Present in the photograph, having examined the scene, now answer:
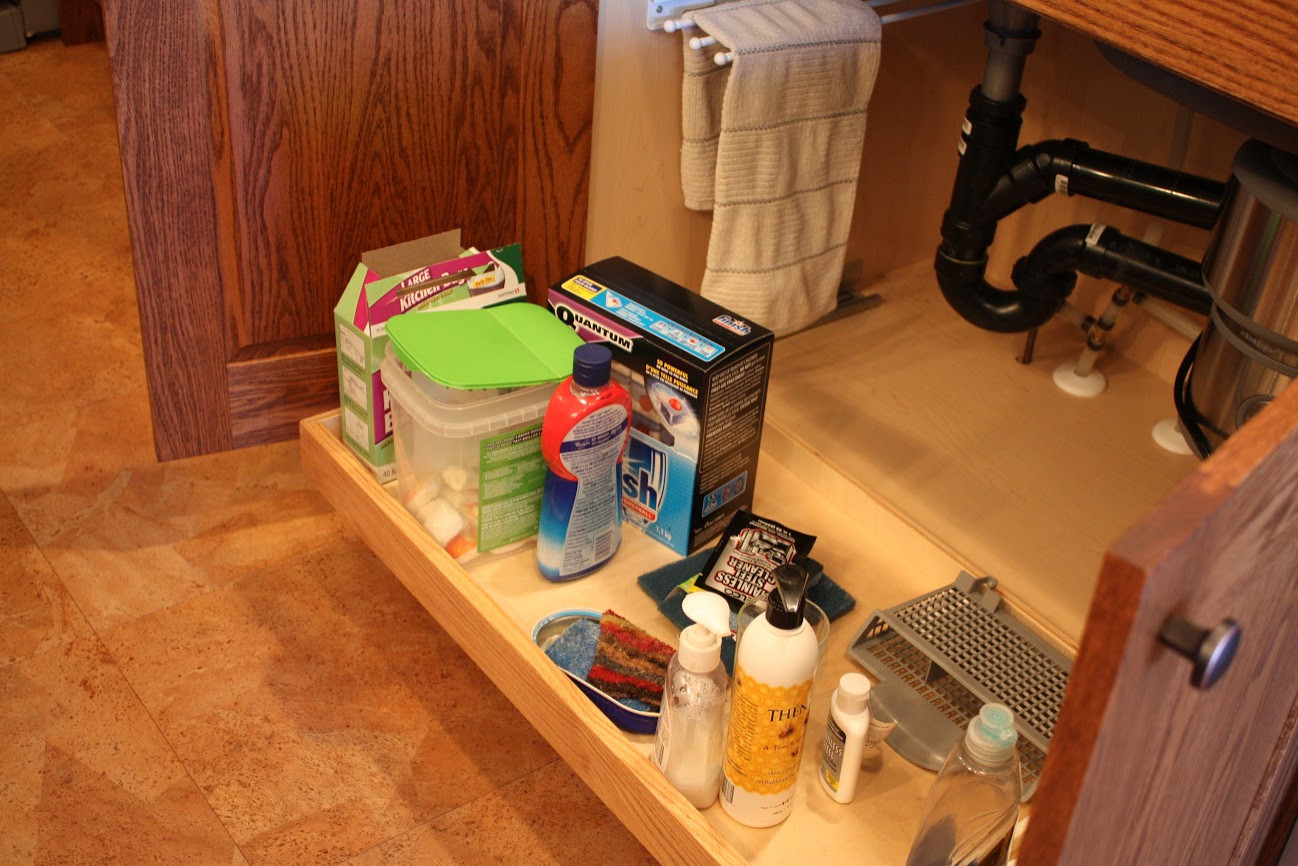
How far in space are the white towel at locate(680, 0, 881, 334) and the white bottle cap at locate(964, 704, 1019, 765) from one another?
0.70m

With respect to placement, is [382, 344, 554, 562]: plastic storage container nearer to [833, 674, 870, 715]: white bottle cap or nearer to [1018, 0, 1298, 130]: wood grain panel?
[833, 674, 870, 715]: white bottle cap

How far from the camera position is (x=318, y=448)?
1305 mm

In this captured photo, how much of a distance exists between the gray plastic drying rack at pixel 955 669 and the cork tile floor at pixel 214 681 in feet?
0.92

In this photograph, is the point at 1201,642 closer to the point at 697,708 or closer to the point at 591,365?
the point at 697,708

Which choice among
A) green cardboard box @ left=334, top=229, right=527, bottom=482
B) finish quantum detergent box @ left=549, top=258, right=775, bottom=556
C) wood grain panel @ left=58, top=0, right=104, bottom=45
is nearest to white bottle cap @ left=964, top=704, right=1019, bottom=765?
finish quantum detergent box @ left=549, top=258, right=775, bottom=556

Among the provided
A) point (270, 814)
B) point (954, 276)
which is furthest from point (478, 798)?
point (954, 276)

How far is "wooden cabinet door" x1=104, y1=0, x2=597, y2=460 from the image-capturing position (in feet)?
3.86

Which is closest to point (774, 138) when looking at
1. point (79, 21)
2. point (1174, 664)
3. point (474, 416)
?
point (474, 416)

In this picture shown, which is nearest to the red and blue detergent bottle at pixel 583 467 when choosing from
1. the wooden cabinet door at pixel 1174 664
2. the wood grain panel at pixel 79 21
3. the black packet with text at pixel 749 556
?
the black packet with text at pixel 749 556

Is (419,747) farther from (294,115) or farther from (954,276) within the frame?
(954,276)

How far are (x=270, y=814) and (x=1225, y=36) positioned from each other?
3.21 ft

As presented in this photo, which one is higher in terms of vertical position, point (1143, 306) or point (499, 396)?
point (499, 396)

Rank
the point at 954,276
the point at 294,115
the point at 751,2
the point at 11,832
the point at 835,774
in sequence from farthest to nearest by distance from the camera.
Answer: the point at 954,276
the point at 751,2
the point at 294,115
the point at 11,832
the point at 835,774

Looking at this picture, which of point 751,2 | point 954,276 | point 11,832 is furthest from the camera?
point 954,276
